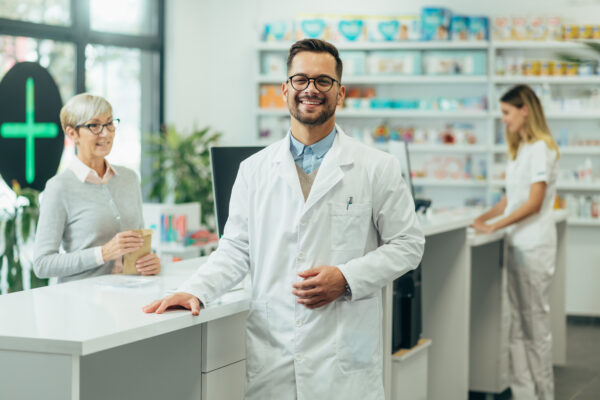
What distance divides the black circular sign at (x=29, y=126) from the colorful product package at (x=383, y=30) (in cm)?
298

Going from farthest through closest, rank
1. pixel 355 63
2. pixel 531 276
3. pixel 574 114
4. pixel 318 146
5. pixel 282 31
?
pixel 282 31 < pixel 355 63 < pixel 574 114 < pixel 531 276 < pixel 318 146

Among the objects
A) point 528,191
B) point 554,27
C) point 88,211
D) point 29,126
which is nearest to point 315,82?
point 88,211

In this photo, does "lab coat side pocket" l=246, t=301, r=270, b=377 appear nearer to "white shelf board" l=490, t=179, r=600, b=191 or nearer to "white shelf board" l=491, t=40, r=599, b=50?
"white shelf board" l=490, t=179, r=600, b=191

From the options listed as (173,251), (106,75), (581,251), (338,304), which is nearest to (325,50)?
(338,304)

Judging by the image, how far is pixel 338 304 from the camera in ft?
6.97

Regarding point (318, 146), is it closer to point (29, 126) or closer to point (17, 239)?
point (17, 239)

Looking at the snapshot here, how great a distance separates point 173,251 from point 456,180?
3.08 m

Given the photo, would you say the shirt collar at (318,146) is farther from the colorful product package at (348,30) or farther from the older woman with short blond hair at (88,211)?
the colorful product package at (348,30)

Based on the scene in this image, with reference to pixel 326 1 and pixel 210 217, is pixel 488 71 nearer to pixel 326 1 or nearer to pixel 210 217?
pixel 326 1

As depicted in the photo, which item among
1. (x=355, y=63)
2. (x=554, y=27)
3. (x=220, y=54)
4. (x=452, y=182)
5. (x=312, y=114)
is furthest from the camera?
(x=220, y=54)

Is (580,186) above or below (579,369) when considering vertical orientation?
above

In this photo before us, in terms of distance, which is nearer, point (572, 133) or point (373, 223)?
point (373, 223)

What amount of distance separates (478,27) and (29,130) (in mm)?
3812

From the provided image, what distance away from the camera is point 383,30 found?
22.7ft
